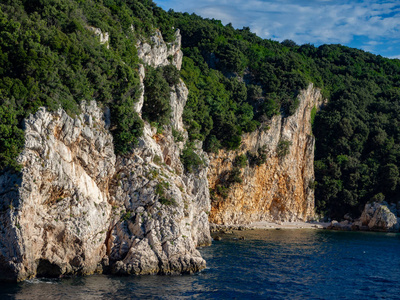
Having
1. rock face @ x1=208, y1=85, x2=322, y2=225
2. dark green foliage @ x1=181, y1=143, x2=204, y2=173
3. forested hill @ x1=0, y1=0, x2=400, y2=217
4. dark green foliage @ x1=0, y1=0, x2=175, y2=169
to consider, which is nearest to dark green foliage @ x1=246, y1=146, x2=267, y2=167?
rock face @ x1=208, y1=85, x2=322, y2=225

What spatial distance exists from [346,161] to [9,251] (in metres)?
76.5

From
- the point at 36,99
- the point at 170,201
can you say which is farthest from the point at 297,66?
the point at 36,99

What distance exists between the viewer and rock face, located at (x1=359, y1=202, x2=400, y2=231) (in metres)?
75.3

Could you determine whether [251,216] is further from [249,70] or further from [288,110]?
[249,70]

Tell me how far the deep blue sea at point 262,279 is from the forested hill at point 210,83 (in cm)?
1008

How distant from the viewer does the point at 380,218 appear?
2980 inches

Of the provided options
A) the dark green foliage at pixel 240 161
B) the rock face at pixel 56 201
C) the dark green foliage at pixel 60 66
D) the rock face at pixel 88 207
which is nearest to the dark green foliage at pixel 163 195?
the rock face at pixel 88 207

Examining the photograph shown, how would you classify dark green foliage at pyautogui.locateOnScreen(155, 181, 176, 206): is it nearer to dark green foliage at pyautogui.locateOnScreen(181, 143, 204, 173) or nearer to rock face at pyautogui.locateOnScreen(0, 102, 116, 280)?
rock face at pyautogui.locateOnScreen(0, 102, 116, 280)

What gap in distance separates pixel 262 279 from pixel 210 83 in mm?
50459

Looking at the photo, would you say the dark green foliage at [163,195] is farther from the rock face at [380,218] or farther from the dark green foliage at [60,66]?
the rock face at [380,218]

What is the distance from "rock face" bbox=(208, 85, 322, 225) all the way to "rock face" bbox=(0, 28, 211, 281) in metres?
30.6

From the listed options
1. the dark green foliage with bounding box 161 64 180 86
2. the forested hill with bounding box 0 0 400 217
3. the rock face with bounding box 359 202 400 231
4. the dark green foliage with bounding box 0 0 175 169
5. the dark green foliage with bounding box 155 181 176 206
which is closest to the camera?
the dark green foliage with bounding box 0 0 175 169

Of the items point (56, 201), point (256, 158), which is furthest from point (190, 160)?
point (56, 201)

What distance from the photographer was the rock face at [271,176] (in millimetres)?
70500
